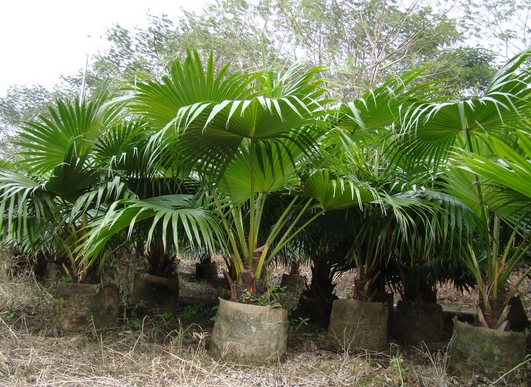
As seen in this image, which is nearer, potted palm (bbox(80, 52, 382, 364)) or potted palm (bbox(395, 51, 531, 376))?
potted palm (bbox(80, 52, 382, 364))

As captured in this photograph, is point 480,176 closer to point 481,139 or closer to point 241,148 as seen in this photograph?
point 481,139

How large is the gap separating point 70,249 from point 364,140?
236 centimetres

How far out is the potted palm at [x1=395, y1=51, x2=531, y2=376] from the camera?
8.13 ft

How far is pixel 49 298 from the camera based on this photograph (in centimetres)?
406

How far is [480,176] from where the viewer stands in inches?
110

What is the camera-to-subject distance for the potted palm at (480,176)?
2.48 m

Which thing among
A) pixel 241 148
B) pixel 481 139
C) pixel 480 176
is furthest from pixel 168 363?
pixel 481 139

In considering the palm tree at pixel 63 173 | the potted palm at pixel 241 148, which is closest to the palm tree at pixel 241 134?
the potted palm at pixel 241 148

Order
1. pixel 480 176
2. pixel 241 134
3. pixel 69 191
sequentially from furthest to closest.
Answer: pixel 69 191 → pixel 480 176 → pixel 241 134

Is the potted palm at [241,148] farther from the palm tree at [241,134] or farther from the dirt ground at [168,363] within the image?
the dirt ground at [168,363]

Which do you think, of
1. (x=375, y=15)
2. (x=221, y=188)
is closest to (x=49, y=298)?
(x=221, y=188)

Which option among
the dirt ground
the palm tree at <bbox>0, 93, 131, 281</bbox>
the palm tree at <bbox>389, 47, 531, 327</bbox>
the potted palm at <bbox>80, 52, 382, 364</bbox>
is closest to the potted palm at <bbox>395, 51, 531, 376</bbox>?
the palm tree at <bbox>389, 47, 531, 327</bbox>

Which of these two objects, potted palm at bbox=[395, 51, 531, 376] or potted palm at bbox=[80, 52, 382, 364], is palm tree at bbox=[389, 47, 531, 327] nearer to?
potted palm at bbox=[395, 51, 531, 376]

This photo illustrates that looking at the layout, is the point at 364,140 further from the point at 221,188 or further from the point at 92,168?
the point at 92,168
